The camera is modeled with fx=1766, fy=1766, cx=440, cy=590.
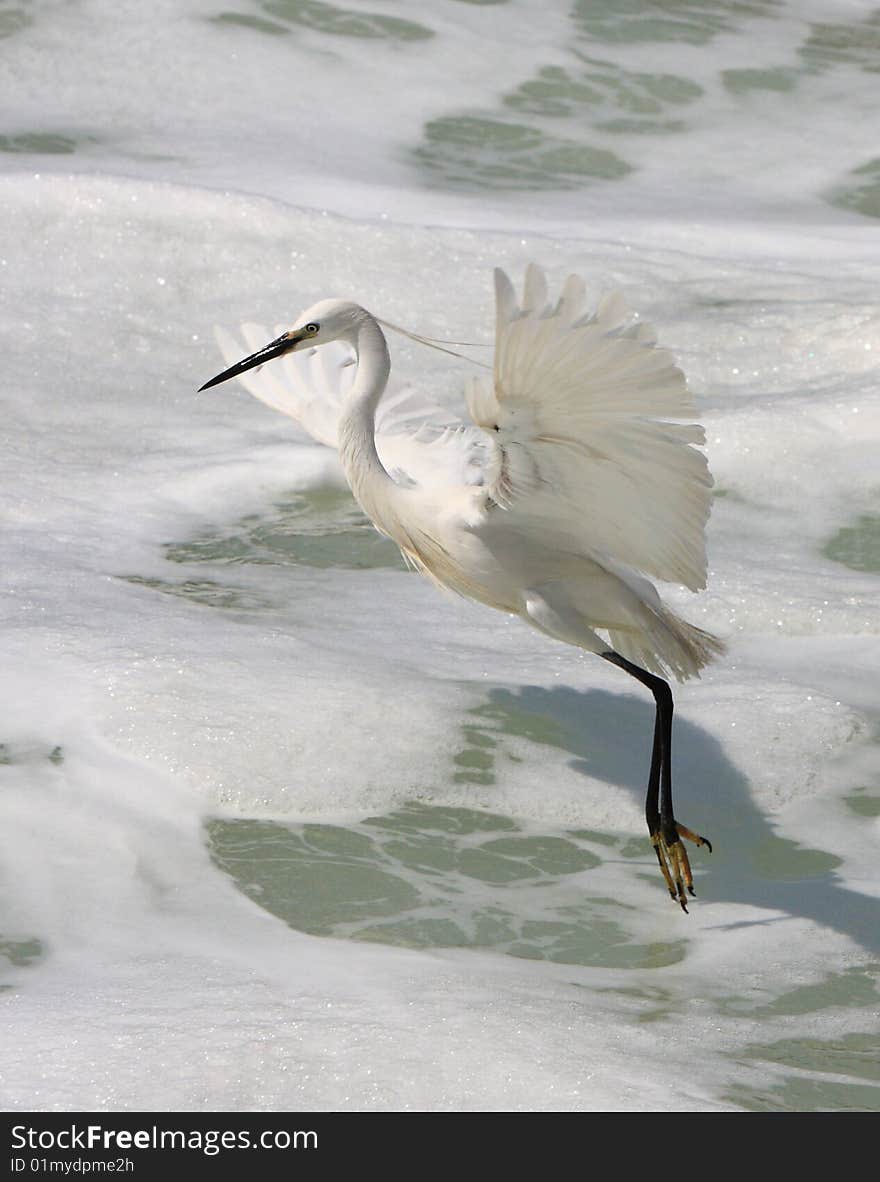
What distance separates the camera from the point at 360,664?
4.49 m

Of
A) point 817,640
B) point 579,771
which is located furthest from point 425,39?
point 579,771

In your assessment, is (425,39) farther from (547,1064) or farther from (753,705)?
(547,1064)

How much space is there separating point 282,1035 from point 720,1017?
33.3 inches

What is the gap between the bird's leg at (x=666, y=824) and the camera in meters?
3.72

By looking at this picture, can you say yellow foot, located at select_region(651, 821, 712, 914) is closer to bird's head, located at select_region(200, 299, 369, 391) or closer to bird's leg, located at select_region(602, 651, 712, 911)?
bird's leg, located at select_region(602, 651, 712, 911)

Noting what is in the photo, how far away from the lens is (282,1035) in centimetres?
308

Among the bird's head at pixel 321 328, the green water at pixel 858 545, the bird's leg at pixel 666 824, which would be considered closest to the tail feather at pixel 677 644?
the bird's leg at pixel 666 824

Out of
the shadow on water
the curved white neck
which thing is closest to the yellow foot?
the shadow on water

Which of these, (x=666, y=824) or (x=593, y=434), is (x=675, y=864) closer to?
(x=666, y=824)

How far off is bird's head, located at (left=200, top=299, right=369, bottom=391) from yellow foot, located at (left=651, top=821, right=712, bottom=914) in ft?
4.64

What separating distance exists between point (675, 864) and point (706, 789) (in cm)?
62

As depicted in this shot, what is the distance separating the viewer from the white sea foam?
10.4 feet

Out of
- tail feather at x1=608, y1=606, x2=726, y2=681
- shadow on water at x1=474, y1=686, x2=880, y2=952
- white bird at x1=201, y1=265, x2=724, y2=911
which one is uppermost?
white bird at x1=201, y1=265, x2=724, y2=911

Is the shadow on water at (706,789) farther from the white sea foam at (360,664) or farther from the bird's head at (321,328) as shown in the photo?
the bird's head at (321,328)
